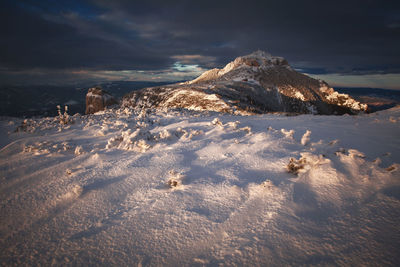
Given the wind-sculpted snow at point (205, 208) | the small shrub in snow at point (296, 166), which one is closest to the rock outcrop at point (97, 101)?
the wind-sculpted snow at point (205, 208)

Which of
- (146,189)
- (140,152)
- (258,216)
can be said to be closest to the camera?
(258,216)

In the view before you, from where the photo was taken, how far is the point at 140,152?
4.00m

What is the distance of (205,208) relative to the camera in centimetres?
221

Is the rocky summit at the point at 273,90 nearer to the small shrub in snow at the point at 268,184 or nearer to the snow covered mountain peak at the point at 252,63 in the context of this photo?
the snow covered mountain peak at the point at 252,63

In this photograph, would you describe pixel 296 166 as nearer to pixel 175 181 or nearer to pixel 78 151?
pixel 175 181

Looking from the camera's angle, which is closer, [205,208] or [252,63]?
[205,208]

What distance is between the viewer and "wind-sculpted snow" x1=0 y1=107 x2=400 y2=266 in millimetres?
1630

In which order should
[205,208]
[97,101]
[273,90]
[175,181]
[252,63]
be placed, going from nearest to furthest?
[205,208] < [175,181] < [97,101] < [273,90] < [252,63]

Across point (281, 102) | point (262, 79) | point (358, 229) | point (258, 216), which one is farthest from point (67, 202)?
point (262, 79)

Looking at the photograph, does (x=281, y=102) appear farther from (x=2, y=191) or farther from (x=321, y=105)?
(x=2, y=191)

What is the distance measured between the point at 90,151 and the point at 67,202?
6.76ft

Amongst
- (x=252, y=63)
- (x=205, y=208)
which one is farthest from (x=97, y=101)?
(x=252, y=63)

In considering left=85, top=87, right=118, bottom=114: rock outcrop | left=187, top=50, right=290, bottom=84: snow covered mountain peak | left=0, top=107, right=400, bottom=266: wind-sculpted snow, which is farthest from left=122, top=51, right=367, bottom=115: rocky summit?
left=0, top=107, right=400, bottom=266: wind-sculpted snow

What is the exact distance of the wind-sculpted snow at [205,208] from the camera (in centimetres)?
163
